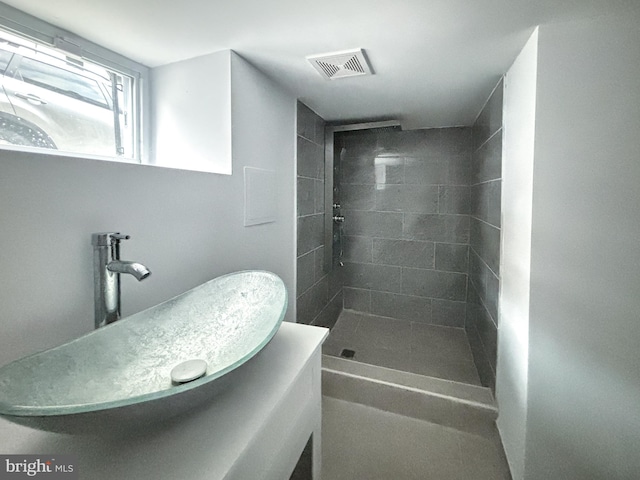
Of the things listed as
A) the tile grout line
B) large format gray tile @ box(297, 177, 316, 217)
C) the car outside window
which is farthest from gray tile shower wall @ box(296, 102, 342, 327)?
the car outside window

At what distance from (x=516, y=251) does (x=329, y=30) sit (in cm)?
125

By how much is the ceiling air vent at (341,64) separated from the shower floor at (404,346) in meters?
1.95

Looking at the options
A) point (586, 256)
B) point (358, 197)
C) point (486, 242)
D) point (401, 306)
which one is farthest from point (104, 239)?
point (401, 306)

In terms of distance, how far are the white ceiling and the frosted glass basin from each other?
974 mm

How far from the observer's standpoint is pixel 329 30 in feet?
3.83

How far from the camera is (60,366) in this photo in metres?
0.61

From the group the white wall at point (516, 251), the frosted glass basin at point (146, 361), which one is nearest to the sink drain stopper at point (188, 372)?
the frosted glass basin at point (146, 361)

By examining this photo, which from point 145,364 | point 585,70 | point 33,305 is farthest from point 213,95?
point 585,70

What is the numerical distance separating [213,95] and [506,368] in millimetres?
1948

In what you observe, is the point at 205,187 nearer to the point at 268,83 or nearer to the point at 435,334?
→ the point at 268,83

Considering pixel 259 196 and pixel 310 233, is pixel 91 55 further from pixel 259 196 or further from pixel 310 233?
pixel 310 233

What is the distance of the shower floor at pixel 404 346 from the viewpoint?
7.14 ft

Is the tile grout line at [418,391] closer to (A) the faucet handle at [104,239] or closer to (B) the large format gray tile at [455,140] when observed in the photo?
(A) the faucet handle at [104,239]

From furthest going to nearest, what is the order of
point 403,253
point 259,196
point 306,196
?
point 403,253 < point 306,196 < point 259,196
